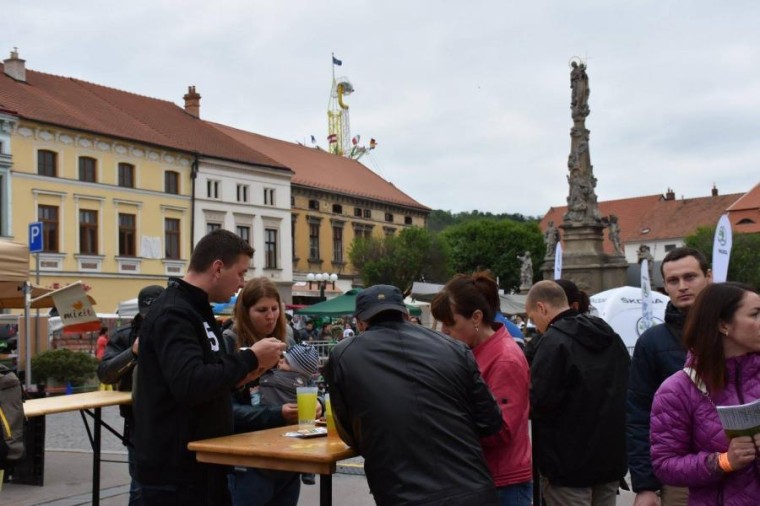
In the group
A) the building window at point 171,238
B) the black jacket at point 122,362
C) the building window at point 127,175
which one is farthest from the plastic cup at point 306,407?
the building window at point 171,238

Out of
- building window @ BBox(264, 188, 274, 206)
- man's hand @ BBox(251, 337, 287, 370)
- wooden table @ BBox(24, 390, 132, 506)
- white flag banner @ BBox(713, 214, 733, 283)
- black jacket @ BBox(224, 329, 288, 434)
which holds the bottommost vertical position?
wooden table @ BBox(24, 390, 132, 506)

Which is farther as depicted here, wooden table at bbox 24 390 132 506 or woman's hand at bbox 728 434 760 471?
wooden table at bbox 24 390 132 506

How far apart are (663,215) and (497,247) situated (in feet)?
100

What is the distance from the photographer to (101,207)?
40938 mm

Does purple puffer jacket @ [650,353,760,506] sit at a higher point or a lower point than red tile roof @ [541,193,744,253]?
lower

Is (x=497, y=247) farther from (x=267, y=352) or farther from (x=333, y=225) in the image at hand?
(x=267, y=352)

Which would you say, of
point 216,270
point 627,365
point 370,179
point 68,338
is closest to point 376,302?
point 216,270

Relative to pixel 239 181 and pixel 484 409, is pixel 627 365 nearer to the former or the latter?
pixel 484 409

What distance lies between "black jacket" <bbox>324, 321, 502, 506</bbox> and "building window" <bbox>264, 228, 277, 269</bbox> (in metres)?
47.8

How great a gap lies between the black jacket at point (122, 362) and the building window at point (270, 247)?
145 feet

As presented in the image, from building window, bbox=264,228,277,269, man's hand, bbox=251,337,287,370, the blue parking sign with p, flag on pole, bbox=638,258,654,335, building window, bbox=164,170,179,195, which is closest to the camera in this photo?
man's hand, bbox=251,337,287,370

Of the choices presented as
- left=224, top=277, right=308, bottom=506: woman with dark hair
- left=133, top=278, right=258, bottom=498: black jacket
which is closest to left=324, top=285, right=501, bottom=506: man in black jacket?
left=133, top=278, right=258, bottom=498: black jacket

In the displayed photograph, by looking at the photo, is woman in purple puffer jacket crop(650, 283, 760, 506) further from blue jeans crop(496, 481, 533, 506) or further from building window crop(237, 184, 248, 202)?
building window crop(237, 184, 248, 202)

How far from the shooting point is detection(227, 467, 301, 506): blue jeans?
194 inches
